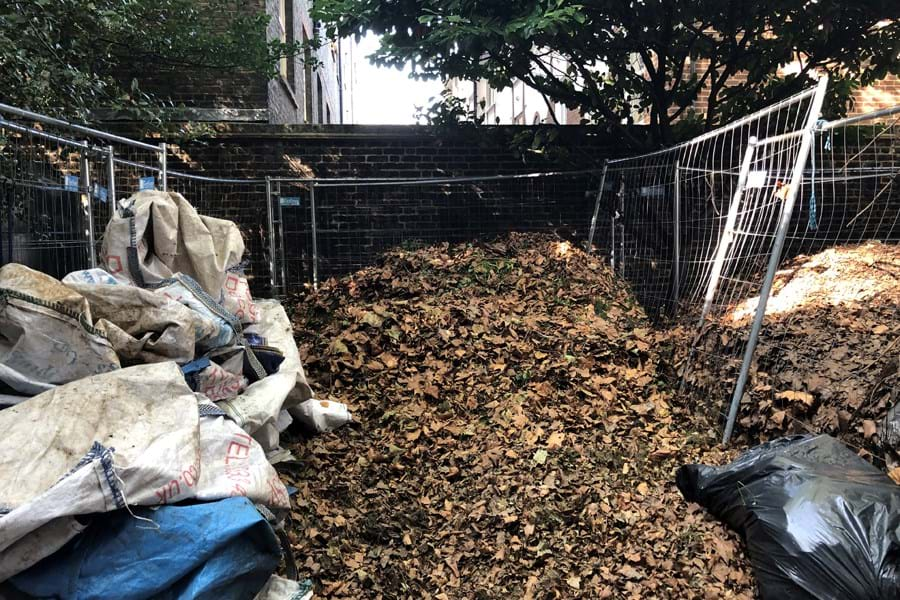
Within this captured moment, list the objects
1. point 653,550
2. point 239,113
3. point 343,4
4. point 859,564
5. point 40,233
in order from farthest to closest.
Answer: point 239,113
point 343,4
point 40,233
point 653,550
point 859,564

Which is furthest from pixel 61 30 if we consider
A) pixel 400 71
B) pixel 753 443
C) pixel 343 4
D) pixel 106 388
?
pixel 753 443

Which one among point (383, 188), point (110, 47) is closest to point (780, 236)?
point (383, 188)

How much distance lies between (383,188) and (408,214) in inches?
18.0

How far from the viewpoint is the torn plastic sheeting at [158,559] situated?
2062mm

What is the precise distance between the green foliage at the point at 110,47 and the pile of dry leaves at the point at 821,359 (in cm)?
552

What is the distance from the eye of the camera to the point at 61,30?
5.64m

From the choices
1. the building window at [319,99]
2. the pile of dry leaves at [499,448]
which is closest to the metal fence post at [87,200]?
the pile of dry leaves at [499,448]

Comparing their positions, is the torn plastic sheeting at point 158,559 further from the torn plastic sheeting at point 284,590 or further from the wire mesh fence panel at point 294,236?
the wire mesh fence panel at point 294,236

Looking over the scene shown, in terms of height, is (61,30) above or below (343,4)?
below

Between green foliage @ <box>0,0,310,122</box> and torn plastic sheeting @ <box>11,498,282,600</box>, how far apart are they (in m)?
Result: 3.85

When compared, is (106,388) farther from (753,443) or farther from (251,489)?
(753,443)

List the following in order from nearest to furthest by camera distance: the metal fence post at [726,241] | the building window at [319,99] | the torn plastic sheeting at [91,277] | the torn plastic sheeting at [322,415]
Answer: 1. the torn plastic sheeting at [91,277]
2. the torn plastic sheeting at [322,415]
3. the metal fence post at [726,241]
4. the building window at [319,99]

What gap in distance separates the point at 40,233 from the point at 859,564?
4.36m

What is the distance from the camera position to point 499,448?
4.00m
